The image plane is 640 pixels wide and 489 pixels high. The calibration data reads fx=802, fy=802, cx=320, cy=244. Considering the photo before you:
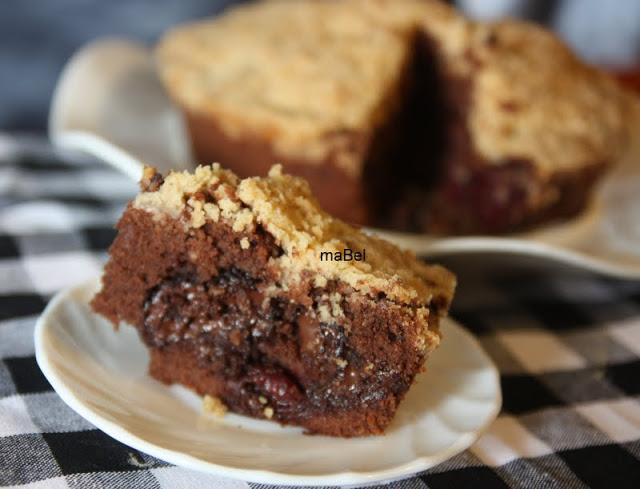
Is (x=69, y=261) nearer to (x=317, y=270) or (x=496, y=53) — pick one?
(x=317, y=270)

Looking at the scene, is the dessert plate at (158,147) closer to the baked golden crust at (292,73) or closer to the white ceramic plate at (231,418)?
the baked golden crust at (292,73)

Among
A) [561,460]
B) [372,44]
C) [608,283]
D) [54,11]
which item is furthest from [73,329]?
[54,11]

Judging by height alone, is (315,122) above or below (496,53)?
below

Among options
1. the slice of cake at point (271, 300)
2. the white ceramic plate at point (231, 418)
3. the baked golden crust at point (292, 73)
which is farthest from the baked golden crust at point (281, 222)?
the baked golden crust at point (292, 73)

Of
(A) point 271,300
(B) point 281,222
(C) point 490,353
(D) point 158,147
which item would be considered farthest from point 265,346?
(D) point 158,147

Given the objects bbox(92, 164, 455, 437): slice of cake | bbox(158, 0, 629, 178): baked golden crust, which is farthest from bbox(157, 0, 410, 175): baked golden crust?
bbox(92, 164, 455, 437): slice of cake
